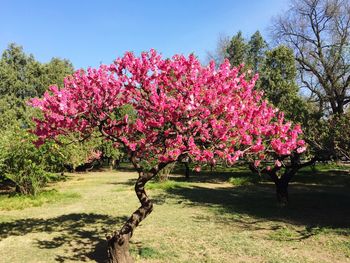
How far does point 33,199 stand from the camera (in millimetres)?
A: 20078

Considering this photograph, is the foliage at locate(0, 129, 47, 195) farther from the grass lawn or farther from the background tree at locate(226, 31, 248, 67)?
the background tree at locate(226, 31, 248, 67)

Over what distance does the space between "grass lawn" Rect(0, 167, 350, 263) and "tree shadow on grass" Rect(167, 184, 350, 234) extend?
0.04m

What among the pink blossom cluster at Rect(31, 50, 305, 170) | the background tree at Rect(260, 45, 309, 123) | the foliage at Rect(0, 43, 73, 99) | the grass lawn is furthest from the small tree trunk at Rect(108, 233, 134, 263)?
the foliage at Rect(0, 43, 73, 99)

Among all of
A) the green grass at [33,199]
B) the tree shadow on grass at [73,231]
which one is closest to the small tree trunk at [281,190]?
the tree shadow on grass at [73,231]

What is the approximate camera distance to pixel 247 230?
44.1ft

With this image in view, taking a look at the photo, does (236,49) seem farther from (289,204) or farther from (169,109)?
(169,109)

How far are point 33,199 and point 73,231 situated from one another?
309 inches

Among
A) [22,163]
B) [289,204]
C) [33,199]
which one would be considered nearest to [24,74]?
[22,163]

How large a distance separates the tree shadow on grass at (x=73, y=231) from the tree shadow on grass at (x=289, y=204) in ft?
19.1

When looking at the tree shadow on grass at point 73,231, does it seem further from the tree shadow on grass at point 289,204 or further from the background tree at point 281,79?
the background tree at point 281,79

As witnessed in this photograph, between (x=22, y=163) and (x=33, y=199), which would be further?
(x=22, y=163)

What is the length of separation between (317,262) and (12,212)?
1387cm

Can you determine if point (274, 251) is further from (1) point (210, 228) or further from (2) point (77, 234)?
(2) point (77, 234)

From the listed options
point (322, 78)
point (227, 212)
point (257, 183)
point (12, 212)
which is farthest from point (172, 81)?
point (322, 78)
